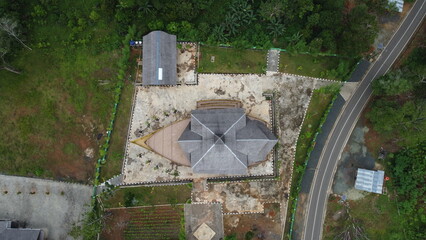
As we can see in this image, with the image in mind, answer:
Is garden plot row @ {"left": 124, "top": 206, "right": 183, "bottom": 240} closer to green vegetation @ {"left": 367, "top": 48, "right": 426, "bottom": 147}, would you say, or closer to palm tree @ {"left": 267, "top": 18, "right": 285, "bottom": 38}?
palm tree @ {"left": 267, "top": 18, "right": 285, "bottom": 38}

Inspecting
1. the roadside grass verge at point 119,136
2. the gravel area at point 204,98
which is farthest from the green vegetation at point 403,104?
the roadside grass verge at point 119,136

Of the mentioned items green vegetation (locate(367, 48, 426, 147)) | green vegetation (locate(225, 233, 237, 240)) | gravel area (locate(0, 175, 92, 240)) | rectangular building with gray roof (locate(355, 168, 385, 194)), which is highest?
green vegetation (locate(367, 48, 426, 147))

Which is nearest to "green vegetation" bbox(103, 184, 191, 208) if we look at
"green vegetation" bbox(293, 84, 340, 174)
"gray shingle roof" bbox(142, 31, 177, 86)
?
"gray shingle roof" bbox(142, 31, 177, 86)

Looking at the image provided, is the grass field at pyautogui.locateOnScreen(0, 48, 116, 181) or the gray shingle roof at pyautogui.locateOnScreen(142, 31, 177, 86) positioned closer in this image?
the gray shingle roof at pyautogui.locateOnScreen(142, 31, 177, 86)

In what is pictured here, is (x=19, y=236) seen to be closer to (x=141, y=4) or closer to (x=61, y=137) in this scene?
(x=61, y=137)

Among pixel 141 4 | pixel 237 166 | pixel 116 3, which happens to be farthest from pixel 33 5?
pixel 237 166

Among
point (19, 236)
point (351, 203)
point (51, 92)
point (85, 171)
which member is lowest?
point (19, 236)

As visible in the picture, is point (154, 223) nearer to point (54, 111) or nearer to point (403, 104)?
point (54, 111)
